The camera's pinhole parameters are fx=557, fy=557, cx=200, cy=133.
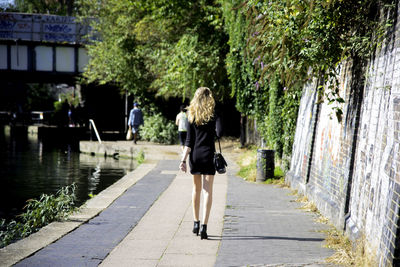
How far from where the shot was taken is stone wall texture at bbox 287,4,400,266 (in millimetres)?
4684

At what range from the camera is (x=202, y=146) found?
6.77m

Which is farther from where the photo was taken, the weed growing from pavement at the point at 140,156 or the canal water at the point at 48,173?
the weed growing from pavement at the point at 140,156

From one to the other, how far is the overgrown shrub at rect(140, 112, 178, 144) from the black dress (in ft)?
63.6

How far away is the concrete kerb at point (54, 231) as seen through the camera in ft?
19.2

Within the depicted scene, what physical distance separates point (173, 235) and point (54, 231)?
60.1 inches

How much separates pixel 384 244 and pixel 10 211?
27.0ft

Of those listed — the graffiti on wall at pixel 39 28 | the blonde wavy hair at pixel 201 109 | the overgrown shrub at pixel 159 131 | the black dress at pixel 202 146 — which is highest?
the graffiti on wall at pixel 39 28

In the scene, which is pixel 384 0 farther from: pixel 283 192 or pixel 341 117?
pixel 283 192

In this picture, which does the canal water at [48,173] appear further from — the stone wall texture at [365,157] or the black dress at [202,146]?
the stone wall texture at [365,157]

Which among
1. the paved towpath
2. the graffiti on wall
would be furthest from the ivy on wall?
the graffiti on wall

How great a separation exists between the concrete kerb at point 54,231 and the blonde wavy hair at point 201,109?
2187mm

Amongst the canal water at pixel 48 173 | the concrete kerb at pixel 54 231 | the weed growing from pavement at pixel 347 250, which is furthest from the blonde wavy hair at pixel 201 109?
the canal water at pixel 48 173

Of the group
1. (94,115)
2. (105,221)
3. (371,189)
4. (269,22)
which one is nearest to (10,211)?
(105,221)

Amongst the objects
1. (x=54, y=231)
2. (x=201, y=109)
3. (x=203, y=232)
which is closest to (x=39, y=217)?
(x=54, y=231)
